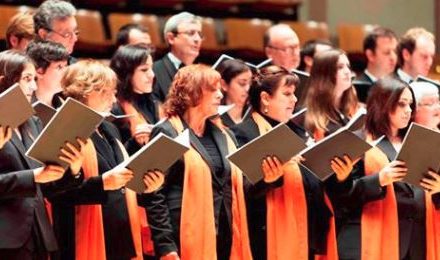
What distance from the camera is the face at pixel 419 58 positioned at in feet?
17.8

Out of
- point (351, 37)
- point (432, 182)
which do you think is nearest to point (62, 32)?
point (432, 182)

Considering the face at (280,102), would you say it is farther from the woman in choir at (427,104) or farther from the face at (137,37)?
the face at (137,37)

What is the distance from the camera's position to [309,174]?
4059 mm

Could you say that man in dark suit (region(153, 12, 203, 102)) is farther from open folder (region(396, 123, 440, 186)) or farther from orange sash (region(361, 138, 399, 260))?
open folder (region(396, 123, 440, 186))

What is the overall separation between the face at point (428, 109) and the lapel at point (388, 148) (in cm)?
29

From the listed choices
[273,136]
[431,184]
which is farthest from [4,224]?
[431,184]

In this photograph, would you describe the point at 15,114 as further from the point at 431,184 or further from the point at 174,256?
the point at 431,184

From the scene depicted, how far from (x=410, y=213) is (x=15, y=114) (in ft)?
5.29

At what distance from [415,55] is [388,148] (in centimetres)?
149

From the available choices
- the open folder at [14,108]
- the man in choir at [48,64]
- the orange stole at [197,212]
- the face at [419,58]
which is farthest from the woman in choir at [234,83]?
the open folder at [14,108]

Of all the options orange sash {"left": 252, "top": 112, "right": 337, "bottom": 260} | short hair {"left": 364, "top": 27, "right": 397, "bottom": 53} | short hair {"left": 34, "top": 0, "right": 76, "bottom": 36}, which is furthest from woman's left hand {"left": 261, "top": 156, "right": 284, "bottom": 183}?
short hair {"left": 364, "top": 27, "right": 397, "bottom": 53}

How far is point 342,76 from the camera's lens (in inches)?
179

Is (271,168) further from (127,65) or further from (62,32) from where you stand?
(62,32)

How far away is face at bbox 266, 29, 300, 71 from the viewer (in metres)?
5.13
